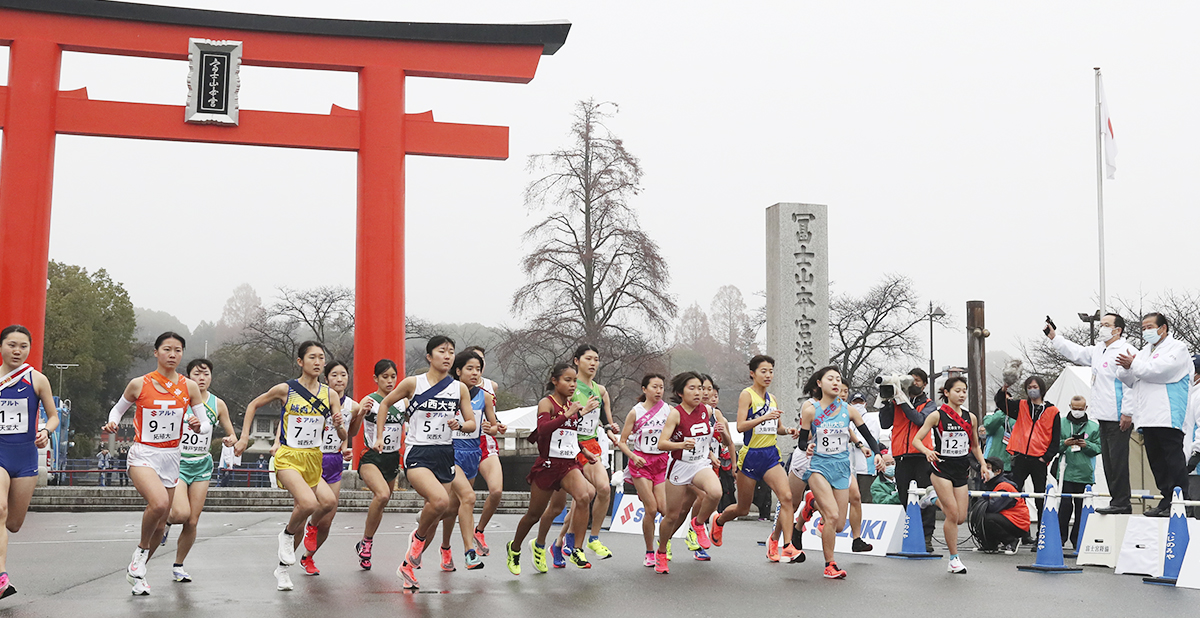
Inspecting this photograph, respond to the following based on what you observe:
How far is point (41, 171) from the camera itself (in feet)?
72.6

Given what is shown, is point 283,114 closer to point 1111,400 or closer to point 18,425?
point 18,425

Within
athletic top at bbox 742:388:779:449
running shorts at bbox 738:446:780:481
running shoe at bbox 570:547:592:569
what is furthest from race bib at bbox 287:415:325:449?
running shorts at bbox 738:446:780:481

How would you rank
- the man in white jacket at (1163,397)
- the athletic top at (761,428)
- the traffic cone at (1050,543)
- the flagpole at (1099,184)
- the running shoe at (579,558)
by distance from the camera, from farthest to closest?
the flagpole at (1099,184) < the athletic top at (761,428) < the man in white jacket at (1163,397) < the traffic cone at (1050,543) < the running shoe at (579,558)

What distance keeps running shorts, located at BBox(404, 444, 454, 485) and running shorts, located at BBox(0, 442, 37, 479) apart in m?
2.78

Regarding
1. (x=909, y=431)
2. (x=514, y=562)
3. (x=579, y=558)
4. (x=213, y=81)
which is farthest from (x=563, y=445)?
(x=213, y=81)

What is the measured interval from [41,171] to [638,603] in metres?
18.5

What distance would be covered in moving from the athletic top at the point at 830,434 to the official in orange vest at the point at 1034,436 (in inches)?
138

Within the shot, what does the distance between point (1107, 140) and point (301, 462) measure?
25280 mm

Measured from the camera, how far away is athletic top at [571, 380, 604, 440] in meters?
11.0

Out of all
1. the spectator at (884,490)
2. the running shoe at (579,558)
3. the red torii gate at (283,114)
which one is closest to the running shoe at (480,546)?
the running shoe at (579,558)

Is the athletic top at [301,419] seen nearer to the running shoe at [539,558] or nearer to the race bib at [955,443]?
the running shoe at [539,558]

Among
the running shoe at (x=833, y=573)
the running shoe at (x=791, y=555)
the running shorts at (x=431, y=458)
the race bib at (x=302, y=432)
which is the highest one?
the race bib at (x=302, y=432)

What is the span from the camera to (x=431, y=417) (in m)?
9.38

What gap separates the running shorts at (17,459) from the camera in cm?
812
